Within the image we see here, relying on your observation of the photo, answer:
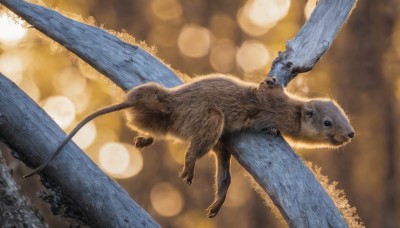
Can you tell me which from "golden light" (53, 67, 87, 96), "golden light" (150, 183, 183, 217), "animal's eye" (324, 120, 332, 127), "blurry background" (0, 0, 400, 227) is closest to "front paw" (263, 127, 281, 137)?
"animal's eye" (324, 120, 332, 127)

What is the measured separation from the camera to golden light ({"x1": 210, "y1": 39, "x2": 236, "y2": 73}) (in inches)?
856

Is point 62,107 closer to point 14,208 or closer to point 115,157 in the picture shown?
point 115,157

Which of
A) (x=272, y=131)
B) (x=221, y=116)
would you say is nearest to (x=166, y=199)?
(x=272, y=131)

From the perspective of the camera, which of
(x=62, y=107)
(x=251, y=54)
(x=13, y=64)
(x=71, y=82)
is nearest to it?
(x=13, y=64)

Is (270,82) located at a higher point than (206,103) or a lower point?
higher

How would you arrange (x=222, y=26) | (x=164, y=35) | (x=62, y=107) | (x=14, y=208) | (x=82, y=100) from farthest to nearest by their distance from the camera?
1. (x=222, y=26)
2. (x=164, y=35)
3. (x=82, y=100)
4. (x=62, y=107)
5. (x=14, y=208)

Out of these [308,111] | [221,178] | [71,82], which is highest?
[71,82]

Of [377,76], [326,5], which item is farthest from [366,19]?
[326,5]

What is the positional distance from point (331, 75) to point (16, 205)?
14652 mm

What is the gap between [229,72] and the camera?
820 inches

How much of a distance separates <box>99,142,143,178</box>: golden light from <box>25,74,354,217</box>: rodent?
603 inches

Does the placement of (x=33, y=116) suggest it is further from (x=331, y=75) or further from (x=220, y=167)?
(x=331, y=75)

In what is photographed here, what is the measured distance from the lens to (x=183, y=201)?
22.1m

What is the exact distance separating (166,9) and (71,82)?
3.61 metres
